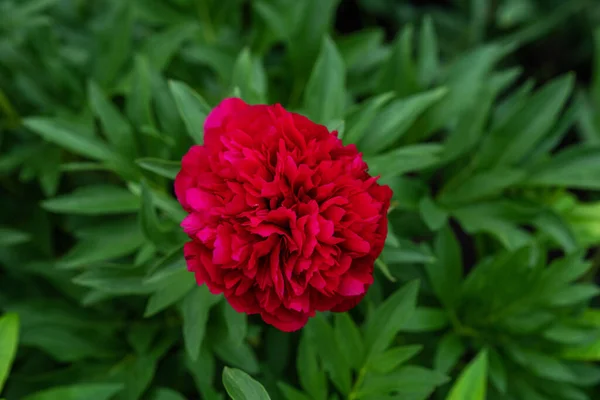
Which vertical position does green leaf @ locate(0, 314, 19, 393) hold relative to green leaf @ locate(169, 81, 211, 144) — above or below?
below

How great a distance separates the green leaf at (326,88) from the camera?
1.08 m

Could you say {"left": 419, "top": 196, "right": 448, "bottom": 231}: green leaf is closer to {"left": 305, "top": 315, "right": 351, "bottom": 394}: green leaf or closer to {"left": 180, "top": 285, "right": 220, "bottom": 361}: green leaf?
{"left": 305, "top": 315, "right": 351, "bottom": 394}: green leaf

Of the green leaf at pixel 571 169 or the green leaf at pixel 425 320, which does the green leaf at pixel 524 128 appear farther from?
the green leaf at pixel 425 320

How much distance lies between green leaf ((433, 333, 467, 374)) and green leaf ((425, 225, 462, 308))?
0.07m

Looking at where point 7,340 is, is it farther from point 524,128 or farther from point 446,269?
point 524,128

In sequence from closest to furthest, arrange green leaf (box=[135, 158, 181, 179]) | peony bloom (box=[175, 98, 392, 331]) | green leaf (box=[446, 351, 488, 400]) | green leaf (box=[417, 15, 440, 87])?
peony bloom (box=[175, 98, 392, 331]) → green leaf (box=[135, 158, 181, 179]) → green leaf (box=[446, 351, 488, 400]) → green leaf (box=[417, 15, 440, 87])

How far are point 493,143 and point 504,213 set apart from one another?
0.54 feet

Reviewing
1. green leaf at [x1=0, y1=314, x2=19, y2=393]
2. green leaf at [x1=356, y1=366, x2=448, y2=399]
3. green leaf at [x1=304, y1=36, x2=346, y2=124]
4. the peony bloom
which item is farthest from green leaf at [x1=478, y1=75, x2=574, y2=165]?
green leaf at [x1=0, y1=314, x2=19, y2=393]

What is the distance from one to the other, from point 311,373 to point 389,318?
0.56ft

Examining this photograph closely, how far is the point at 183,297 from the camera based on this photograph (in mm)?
1047

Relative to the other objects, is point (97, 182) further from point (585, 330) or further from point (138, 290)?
point (585, 330)

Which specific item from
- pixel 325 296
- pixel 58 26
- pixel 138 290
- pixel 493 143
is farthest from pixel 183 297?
pixel 58 26

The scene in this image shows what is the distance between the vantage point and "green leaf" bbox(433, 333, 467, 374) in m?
1.16

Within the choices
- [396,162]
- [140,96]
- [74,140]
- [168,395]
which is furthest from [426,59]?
[168,395]
